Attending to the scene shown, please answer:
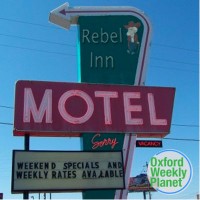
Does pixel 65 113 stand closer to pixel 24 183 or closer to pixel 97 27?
pixel 24 183

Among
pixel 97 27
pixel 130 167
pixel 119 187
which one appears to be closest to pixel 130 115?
pixel 130 167

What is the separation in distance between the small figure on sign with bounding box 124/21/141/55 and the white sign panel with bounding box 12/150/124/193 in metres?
4.50

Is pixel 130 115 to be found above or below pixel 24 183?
above

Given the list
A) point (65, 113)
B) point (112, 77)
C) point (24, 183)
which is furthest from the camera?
point (112, 77)

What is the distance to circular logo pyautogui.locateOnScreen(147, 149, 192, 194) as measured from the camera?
1488cm

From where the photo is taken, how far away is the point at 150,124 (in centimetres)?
1491

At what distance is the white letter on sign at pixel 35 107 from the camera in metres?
14.1

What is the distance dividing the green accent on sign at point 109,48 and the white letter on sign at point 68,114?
40.9 inches

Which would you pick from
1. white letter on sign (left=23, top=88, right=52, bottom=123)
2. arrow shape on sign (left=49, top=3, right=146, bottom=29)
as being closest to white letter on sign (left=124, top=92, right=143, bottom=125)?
white letter on sign (left=23, top=88, right=52, bottom=123)

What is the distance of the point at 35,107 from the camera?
46.6ft

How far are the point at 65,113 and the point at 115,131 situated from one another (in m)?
1.78

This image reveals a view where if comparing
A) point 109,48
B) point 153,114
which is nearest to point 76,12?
point 109,48

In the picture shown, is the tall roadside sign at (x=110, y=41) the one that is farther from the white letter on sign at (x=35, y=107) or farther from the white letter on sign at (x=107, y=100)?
the white letter on sign at (x=35, y=107)

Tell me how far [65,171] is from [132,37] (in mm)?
6058
